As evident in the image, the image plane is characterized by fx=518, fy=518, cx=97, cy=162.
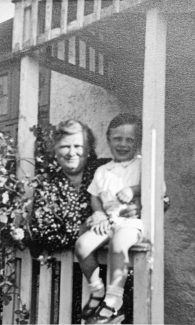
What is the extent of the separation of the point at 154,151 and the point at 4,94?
4.76ft

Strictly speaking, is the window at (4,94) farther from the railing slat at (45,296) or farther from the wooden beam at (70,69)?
the railing slat at (45,296)

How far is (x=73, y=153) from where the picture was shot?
11.3 ft

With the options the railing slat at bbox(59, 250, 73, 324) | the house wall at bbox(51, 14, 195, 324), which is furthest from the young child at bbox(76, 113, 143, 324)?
the house wall at bbox(51, 14, 195, 324)

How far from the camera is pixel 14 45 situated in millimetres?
3748

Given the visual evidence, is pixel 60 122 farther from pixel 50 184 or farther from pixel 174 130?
pixel 174 130

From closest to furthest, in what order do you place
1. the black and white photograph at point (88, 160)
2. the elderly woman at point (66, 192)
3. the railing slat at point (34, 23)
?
the black and white photograph at point (88, 160), the elderly woman at point (66, 192), the railing slat at point (34, 23)

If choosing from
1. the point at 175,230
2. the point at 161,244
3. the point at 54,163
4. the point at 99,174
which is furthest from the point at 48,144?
the point at 175,230

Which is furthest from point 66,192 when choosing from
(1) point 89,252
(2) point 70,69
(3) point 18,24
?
(3) point 18,24

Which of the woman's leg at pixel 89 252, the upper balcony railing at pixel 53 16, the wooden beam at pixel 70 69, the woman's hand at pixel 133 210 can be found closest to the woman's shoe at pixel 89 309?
the woman's leg at pixel 89 252

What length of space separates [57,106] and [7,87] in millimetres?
483

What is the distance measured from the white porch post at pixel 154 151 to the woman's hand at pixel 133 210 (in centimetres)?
9

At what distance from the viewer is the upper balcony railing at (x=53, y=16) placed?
3250mm

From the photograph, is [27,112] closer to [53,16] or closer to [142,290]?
[53,16]

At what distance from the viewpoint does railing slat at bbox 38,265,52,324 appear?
3.40 m
